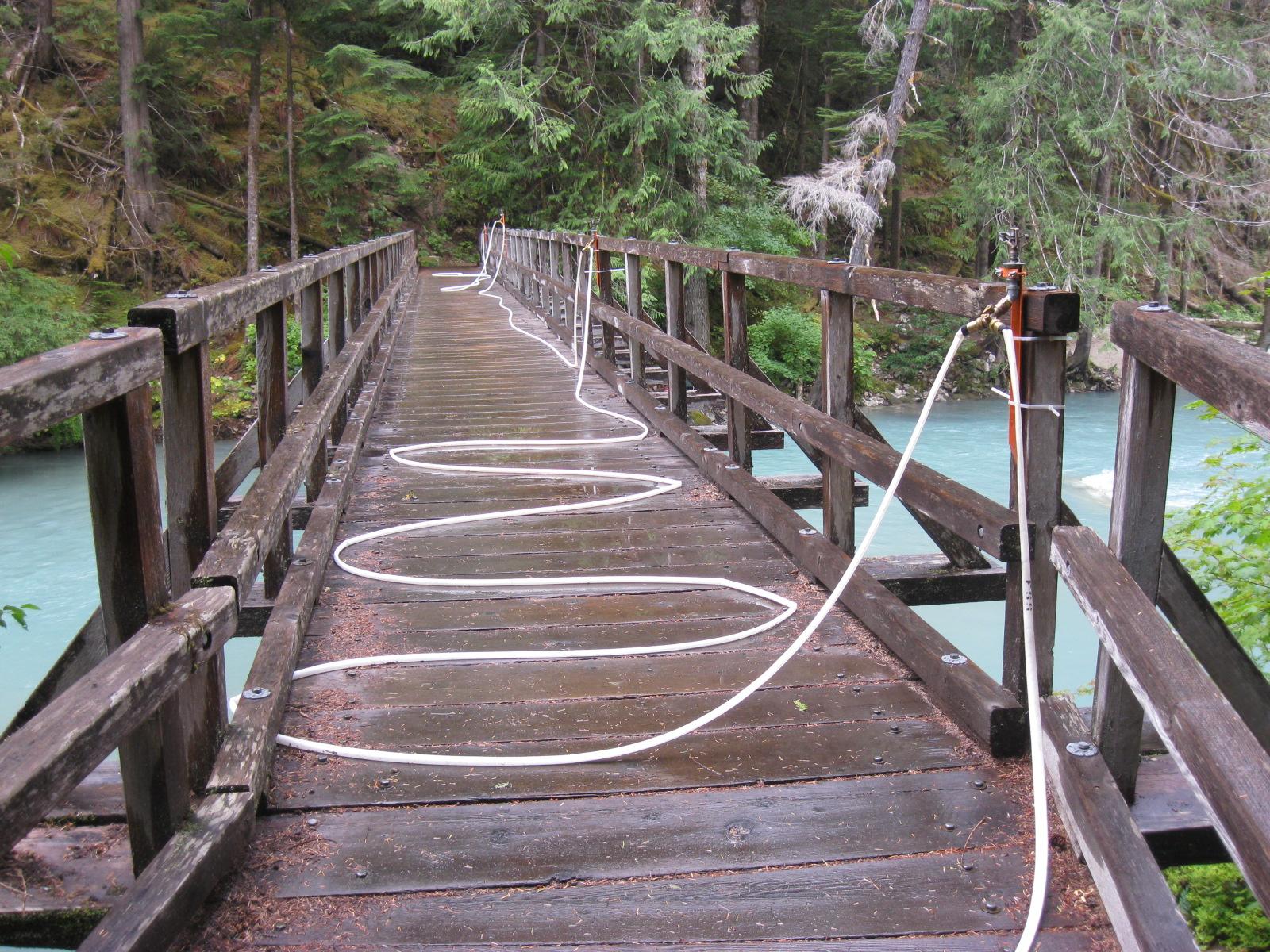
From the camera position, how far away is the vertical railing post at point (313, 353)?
4.88 m

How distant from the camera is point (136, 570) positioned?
6.03 feet

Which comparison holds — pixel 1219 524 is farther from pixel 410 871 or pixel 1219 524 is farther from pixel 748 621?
pixel 410 871

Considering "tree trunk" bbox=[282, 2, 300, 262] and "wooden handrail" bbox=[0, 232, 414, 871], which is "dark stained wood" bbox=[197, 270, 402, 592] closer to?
"wooden handrail" bbox=[0, 232, 414, 871]

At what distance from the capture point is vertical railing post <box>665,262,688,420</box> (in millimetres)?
5805

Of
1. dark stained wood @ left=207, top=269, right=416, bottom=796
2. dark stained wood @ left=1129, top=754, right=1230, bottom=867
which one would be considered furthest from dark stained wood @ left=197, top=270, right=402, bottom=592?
dark stained wood @ left=1129, top=754, right=1230, bottom=867

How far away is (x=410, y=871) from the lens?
211 cm

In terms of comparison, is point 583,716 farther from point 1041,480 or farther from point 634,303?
point 634,303

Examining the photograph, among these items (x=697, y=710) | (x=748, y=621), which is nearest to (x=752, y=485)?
(x=748, y=621)

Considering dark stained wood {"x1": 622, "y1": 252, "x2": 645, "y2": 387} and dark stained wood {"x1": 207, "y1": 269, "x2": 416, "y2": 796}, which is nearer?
dark stained wood {"x1": 207, "y1": 269, "x2": 416, "y2": 796}

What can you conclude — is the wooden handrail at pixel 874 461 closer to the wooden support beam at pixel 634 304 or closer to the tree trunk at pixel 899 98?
the wooden support beam at pixel 634 304

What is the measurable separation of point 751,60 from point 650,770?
27.0 m

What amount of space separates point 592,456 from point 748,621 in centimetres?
250

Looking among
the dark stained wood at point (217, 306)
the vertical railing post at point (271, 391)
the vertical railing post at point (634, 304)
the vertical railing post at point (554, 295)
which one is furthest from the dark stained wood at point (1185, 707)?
the vertical railing post at point (554, 295)

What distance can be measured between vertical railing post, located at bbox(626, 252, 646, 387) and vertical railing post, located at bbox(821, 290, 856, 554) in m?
3.33
